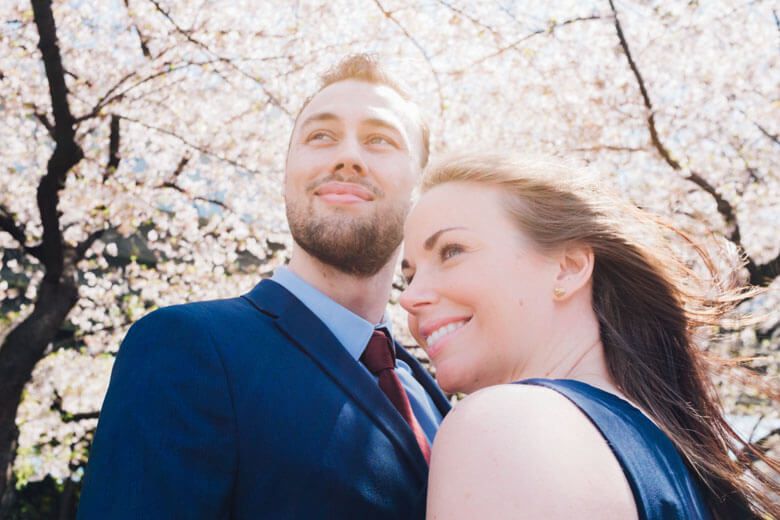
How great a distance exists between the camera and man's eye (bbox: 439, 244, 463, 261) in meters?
1.83

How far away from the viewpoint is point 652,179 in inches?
348

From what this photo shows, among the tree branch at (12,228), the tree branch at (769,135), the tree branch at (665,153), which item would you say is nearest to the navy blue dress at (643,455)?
the tree branch at (665,153)

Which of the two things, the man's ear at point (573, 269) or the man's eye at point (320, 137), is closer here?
the man's ear at point (573, 269)

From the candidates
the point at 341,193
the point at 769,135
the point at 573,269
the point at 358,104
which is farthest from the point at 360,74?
the point at 769,135

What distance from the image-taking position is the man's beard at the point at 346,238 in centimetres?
254

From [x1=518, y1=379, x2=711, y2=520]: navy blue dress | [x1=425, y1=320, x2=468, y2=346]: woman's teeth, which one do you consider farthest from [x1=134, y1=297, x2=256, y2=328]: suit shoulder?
[x1=518, y1=379, x2=711, y2=520]: navy blue dress

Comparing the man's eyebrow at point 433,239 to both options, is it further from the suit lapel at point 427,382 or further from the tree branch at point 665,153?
the tree branch at point 665,153

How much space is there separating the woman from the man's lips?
23.8 inches

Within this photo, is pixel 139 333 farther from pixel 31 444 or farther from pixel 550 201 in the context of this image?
pixel 31 444

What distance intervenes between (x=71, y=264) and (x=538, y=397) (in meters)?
6.63

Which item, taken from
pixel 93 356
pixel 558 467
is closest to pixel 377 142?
pixel 558 467

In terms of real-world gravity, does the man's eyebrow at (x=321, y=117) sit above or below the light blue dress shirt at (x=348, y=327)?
above

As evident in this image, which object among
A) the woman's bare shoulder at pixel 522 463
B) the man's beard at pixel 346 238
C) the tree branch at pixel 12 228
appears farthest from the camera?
the tree branch at pixel 12 228

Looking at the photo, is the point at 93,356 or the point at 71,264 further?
the point at 93,356
